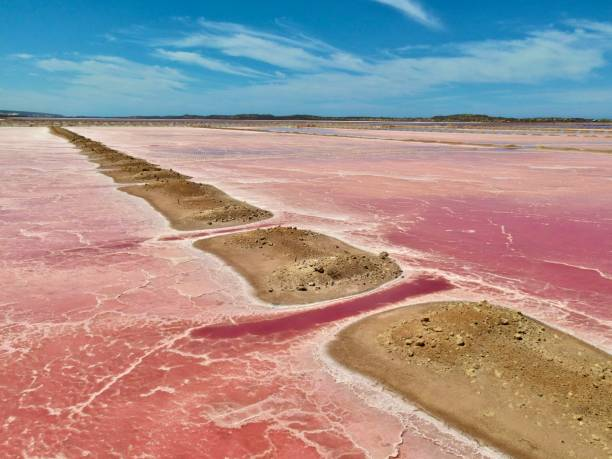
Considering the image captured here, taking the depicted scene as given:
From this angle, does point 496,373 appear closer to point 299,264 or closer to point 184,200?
point 299,264

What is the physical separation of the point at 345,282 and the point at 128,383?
396 cm

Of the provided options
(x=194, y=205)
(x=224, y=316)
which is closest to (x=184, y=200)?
(x=194, y=205)

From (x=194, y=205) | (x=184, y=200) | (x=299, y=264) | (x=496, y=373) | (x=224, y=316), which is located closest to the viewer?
(x=496, y=373)

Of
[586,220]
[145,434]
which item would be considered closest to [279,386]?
[145,434]

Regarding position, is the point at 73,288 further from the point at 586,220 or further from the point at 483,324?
the point at 586,220

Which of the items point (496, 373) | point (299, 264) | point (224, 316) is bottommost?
point (224, 316)

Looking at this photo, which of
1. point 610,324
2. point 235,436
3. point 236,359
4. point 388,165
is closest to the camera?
point 235,436

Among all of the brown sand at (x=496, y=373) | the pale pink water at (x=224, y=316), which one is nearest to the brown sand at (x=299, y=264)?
the pale pink water at (x=224, y=316)

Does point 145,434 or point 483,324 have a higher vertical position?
point 483,324

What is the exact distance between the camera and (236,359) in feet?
19.0

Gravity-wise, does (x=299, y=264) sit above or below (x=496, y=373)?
above

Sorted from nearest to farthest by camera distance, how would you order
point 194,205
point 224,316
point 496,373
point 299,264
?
1. point 496,373
2. point 224,316
3. point 299,264
4. point 194,205

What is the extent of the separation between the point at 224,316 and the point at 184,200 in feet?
28.4

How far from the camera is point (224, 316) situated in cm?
700
